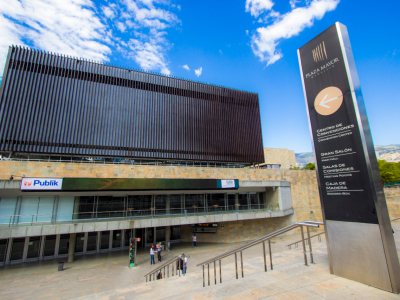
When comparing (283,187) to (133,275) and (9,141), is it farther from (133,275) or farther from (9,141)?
(9,141)

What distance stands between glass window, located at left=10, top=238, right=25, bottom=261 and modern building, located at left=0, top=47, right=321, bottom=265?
76 millimetres

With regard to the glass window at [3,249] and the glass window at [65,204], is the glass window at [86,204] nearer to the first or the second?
the glass window at [65,204]

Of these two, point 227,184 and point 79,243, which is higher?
point 227,184

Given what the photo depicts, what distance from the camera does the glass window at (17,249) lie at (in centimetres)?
1581

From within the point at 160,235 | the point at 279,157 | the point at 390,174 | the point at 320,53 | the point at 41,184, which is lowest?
the point at 160,235

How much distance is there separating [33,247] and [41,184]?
6650mm

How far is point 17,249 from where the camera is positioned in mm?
15984

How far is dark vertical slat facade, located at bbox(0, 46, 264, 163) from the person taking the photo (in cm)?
2206

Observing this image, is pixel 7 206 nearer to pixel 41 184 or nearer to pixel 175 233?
pixel 41 184

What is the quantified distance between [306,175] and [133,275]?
72.4 ft

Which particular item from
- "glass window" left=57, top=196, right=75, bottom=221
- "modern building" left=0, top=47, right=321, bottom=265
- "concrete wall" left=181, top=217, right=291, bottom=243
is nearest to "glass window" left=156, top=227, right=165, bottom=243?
"modern building" left=0, top=47, right=321, bottom=265

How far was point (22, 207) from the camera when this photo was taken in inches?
598

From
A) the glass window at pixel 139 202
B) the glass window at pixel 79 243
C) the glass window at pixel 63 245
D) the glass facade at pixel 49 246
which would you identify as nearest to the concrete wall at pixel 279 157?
the glass window at pixel 139 202

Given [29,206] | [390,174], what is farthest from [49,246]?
[390,174]
